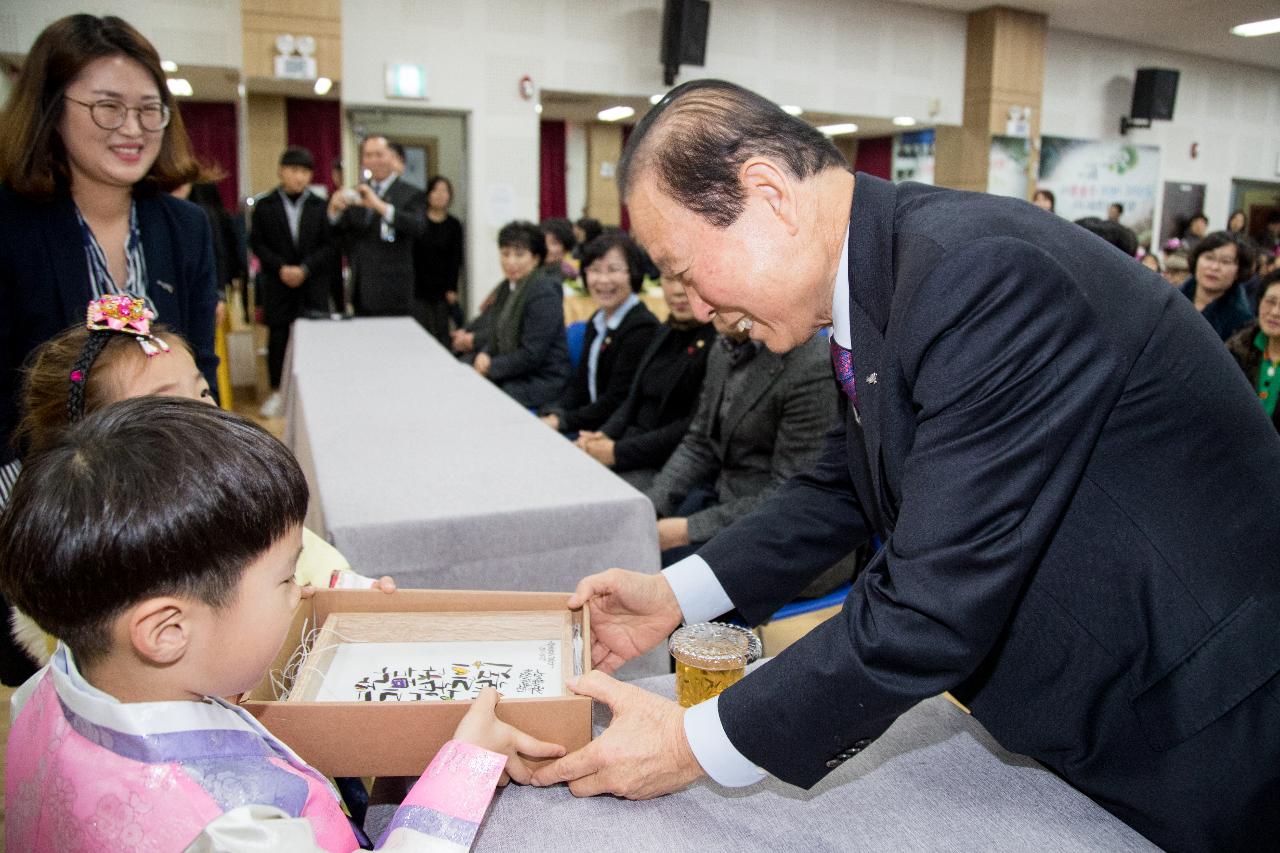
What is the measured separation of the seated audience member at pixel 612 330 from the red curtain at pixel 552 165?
11633mm

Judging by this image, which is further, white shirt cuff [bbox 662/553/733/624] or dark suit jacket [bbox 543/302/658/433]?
dark suit jacket [bbox 543/302/658/433]

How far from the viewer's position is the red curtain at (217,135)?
37.1ft

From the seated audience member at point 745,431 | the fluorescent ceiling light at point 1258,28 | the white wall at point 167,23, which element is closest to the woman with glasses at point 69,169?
the seated audience member at point 745,431

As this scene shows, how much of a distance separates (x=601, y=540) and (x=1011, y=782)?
79 centimetres

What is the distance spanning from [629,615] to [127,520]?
2.35 feet

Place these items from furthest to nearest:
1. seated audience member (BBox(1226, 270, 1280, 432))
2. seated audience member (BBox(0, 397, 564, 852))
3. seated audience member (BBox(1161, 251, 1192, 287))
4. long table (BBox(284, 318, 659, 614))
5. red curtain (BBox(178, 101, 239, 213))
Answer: red curtain (BBox(178, 101, 239, 213))
seated audience member (BBox(1161, 251, 1192, 287))
seated audience member (BBox(1226, 270, 1280, 432))
long table (BBox(284, 318, 659, 614))
seated audience member (BBox(0, 397, 564, 852))

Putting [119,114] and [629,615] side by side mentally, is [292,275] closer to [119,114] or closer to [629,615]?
[119,114]

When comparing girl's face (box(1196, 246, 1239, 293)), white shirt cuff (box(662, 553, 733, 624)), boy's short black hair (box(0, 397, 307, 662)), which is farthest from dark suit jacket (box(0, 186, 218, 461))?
girl's face (box(1196, 246, 1239, 293))

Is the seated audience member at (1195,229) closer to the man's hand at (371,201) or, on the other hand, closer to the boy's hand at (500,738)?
the man's hand at (371,201)

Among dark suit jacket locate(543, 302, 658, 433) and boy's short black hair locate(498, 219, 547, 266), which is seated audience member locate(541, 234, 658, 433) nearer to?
dark suit jacket locate(543, 302, 658, 433)

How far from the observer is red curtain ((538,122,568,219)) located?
587 inches

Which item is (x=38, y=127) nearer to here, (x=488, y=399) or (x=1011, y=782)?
(x=488, y=399)

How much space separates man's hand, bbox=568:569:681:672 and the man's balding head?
0.52 meters

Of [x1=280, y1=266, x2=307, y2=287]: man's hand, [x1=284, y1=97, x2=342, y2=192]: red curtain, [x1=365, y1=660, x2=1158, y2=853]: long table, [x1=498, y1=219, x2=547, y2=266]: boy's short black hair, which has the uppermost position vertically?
[x1=284, y1=97, x2=342, y2=192]: red curtain
